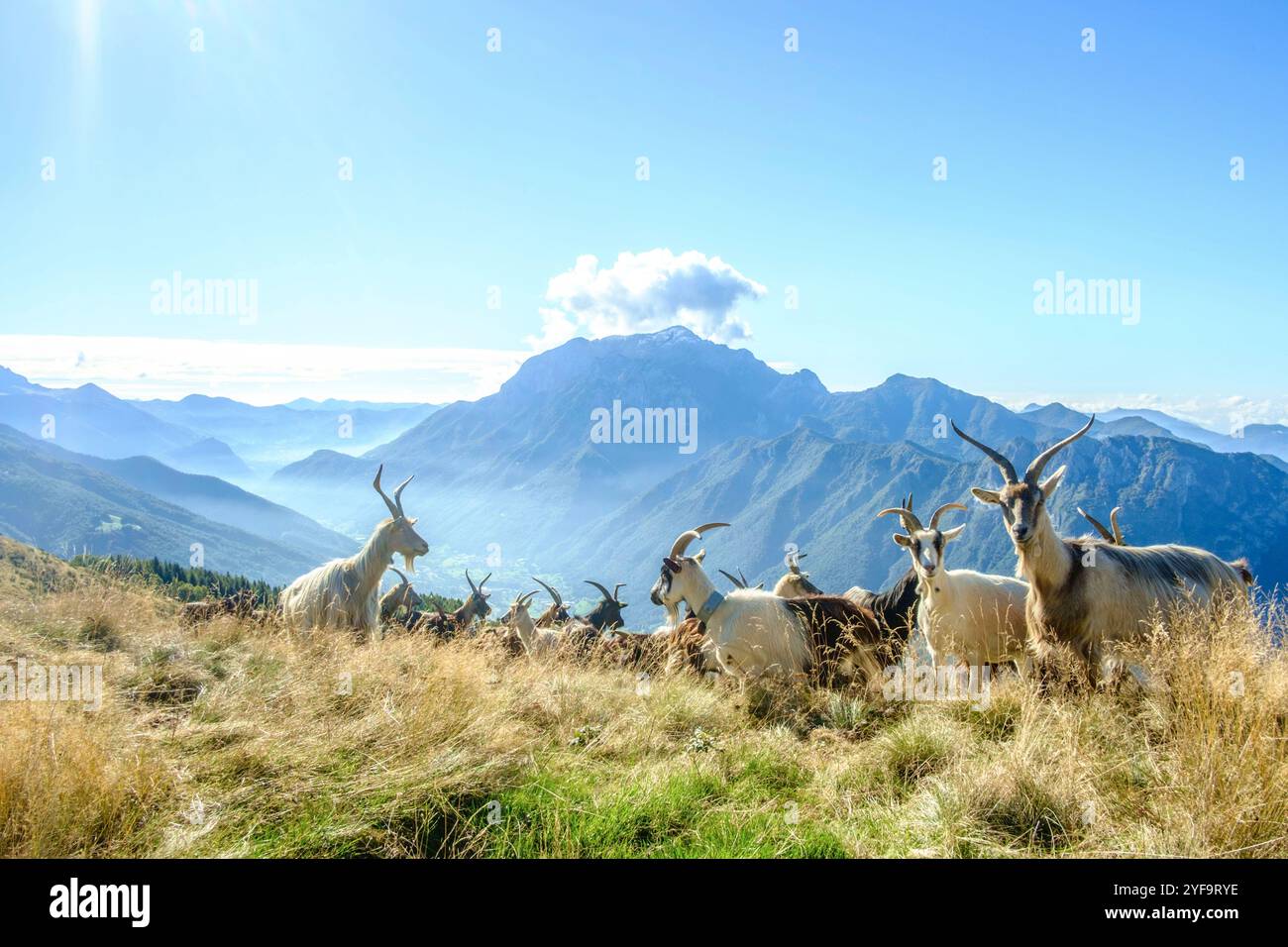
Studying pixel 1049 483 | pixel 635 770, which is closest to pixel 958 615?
pixel 1049 483

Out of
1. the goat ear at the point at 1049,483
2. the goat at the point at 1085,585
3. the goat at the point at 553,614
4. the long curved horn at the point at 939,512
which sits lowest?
the goat at the point at 553,614

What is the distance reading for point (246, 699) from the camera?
6410 millimetres

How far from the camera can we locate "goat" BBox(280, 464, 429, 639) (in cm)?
1152

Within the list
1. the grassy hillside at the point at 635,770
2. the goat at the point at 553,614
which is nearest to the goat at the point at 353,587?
the grassy hillside at the point at 635,770

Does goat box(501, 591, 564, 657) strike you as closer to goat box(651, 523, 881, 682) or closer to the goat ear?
goat box(651, 523, 881, 682)

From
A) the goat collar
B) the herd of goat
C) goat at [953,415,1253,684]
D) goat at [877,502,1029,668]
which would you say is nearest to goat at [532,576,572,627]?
the herd of goat

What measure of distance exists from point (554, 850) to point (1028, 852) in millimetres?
2924

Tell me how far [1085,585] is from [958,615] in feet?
5.39

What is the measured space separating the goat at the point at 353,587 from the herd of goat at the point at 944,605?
0.08ft

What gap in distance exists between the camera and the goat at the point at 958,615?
867 cm

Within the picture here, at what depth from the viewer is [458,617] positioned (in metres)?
21.9

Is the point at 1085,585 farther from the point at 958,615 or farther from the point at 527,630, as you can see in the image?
the point at 527,630

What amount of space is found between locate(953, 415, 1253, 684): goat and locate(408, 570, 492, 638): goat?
10908 mm

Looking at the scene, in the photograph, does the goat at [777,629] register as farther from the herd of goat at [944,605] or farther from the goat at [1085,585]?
the goat at [1085,585]
